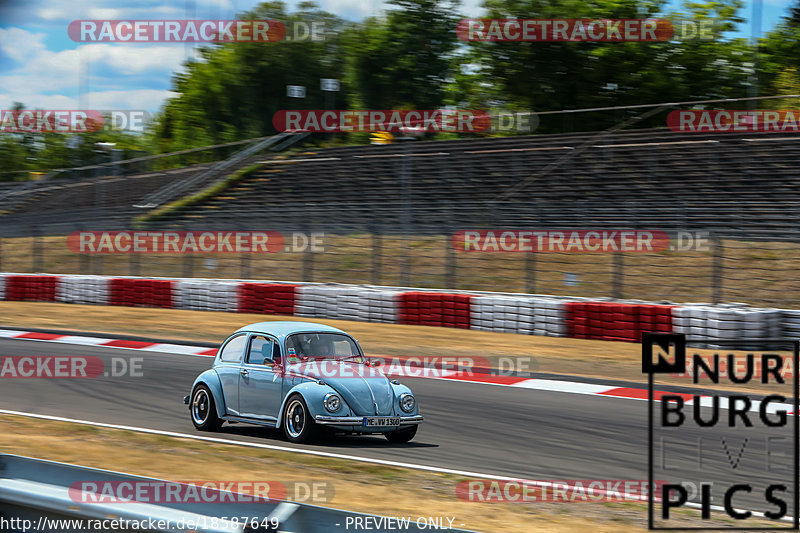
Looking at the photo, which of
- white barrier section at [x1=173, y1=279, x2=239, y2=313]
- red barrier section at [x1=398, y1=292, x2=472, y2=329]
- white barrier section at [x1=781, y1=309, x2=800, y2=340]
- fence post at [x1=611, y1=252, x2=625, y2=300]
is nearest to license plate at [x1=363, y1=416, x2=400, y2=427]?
white barrier section at [x1=781, y1=309, x2=800, y2=340]

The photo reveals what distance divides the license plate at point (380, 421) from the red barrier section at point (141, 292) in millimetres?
14860

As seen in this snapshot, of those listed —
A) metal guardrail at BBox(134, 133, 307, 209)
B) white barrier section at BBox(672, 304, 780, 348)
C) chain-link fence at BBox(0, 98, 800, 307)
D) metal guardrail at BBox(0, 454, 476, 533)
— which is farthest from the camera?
metal guardrail at BBox(134, 133, 307, 209)

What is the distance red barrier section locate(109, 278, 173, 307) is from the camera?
20594mm

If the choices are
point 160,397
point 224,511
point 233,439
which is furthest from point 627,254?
point 224,511

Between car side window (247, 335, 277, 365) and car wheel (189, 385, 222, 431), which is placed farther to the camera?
car wheel (189, 385, 222, 431)

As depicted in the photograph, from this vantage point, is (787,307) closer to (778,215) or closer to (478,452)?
(778,215)

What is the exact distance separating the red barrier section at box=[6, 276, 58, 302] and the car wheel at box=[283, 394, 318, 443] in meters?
17.8

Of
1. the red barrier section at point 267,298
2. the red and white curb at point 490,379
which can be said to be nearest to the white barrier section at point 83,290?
the red barrier section at point 267,298

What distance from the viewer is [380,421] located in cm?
650

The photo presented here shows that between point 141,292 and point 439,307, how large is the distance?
8.11m

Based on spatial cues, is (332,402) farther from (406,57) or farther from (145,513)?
(406,57)

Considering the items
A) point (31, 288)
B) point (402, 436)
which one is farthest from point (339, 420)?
point (31, 288)

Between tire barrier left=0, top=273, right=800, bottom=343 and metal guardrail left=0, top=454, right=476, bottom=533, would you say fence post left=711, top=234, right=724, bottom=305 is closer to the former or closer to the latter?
tire barrier left=0, top=273, right=800, bottom=343

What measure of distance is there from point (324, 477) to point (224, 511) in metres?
2.54
